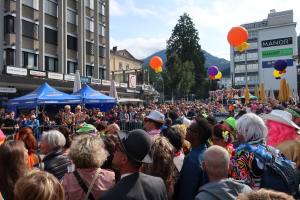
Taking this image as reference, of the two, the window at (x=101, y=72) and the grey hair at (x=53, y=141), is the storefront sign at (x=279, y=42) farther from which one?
the grey hair at (x=53, y=141)

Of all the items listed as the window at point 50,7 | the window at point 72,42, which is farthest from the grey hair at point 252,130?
the window at point 72,42

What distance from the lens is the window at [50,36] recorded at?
35.8 m

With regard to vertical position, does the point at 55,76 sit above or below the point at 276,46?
below

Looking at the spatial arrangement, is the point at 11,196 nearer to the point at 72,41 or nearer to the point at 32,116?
the point at 32,116

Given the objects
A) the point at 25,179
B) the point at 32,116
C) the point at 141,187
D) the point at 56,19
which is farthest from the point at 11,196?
the point at 56,19

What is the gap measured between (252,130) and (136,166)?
1.42m

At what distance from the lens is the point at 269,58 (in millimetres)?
70812

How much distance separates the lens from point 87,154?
3.54 meters

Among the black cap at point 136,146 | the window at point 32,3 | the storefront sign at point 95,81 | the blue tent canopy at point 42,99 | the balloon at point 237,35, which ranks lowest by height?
the black cap at point 136,146

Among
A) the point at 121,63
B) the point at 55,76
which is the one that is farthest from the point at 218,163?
the point at 121,63

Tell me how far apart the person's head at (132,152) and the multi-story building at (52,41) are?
24.6m

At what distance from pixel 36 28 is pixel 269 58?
49.0 metres

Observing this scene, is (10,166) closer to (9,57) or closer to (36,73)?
(36,73)

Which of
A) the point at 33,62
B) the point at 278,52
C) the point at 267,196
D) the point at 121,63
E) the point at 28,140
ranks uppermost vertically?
the point at 278,52
